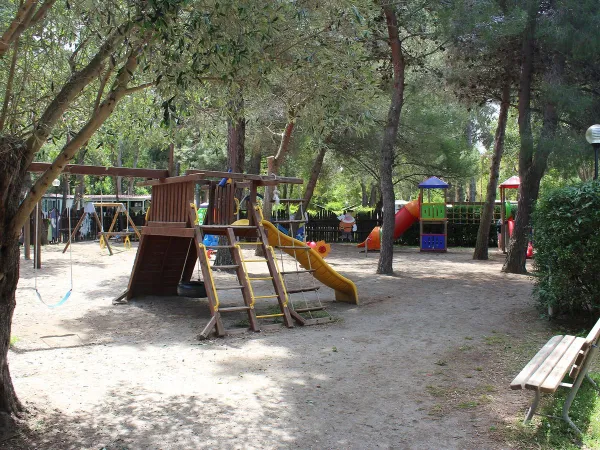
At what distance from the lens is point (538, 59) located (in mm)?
12859

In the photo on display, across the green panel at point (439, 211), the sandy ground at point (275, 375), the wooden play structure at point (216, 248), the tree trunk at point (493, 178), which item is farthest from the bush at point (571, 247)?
the green panel at point (439, 211)

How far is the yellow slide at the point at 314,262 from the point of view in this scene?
1009 cm

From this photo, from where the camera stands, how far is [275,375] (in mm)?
5871

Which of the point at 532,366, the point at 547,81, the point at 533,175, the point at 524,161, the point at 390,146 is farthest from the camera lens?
the point at 390,146

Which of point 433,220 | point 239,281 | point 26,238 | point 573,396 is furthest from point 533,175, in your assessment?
point 26,238

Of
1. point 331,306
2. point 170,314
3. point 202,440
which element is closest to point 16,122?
point 202,440

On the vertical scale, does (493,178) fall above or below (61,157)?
above

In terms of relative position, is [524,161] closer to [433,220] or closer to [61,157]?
[433,220]

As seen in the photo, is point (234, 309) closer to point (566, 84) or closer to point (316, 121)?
point (316, 121)

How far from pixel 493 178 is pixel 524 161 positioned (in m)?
3.74

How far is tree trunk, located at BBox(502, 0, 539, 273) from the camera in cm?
1232

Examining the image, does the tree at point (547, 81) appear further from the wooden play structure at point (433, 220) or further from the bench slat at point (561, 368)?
the wooden play structure at point (433, 220)

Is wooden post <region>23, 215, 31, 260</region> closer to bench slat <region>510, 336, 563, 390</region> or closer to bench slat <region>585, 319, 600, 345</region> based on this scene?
bench slat <region>510, 336, 563, 390</region>

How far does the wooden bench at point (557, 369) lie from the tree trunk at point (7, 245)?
3552mm
